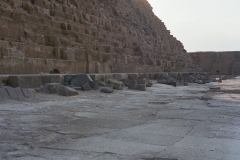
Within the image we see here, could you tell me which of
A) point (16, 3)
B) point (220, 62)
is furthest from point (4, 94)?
point (220, 62)

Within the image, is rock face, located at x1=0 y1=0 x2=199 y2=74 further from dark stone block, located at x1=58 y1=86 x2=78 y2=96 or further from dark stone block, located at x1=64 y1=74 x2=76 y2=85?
dark stone block, located at x1=58 y1=86 x2=78 y2=96

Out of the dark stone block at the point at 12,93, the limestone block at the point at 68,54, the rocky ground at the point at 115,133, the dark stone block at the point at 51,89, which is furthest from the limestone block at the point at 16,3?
the rocky ground at the point at 115,133

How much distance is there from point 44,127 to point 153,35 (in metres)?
22.6

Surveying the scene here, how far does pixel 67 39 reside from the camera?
35.7ft

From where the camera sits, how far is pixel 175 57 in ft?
87.7

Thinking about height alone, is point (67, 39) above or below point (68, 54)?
above

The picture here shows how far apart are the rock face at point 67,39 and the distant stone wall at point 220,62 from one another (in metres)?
26.7

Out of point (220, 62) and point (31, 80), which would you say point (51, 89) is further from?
point (220, 62)

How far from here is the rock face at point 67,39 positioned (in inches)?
328

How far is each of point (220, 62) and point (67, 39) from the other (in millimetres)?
37301

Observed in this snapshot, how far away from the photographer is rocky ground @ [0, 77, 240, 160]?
245cm


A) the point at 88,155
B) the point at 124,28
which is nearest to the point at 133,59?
the point at 124,28

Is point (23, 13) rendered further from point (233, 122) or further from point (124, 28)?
point (124, 28)

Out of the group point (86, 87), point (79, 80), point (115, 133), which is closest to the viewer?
point (115, 133)
